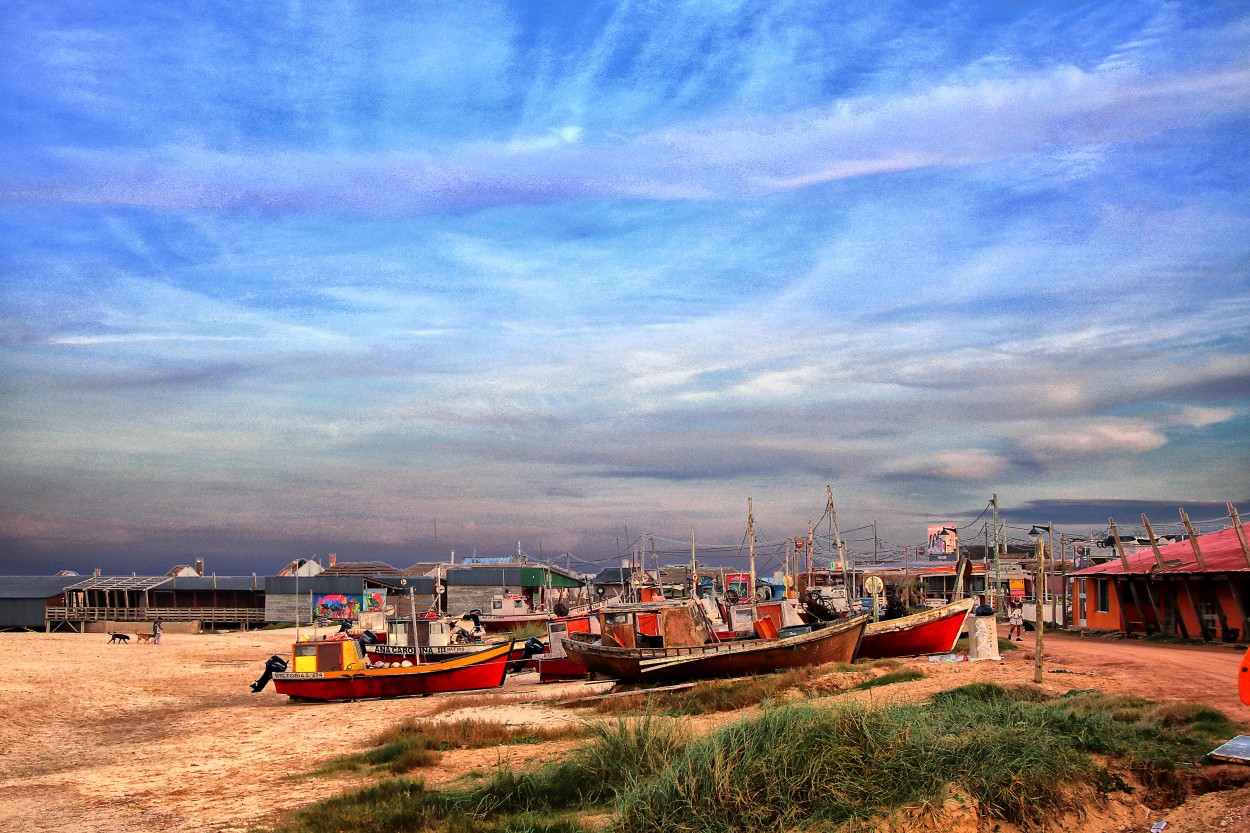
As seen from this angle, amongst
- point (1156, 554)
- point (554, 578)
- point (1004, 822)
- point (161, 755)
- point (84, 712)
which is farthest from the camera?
point (554, 578)

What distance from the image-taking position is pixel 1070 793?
11961 mm

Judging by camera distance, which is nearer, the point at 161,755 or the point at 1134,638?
the point at 161,755

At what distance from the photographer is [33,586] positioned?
7306cm

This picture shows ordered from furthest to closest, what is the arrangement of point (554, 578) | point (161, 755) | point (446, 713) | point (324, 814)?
point (554, 578), point (446, 713), point (161, 755), point (324, 814)

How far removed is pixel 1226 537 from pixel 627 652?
2471 cm

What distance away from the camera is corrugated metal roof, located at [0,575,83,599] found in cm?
7112

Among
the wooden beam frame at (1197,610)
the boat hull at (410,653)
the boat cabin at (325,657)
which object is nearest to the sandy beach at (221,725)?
the boat cabin at (325,657)

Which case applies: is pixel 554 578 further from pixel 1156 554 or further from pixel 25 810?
pixel 25 810

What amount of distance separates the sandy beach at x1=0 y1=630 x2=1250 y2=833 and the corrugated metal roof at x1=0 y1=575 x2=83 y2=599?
Result: 32594 mm

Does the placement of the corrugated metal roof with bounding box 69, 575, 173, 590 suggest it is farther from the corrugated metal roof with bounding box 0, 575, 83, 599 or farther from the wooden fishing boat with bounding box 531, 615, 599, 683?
the wooden fishing boat with bounding box 531, 615, 599, 683

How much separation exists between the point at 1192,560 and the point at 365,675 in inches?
1126

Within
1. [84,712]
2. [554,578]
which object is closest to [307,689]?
[84,712]

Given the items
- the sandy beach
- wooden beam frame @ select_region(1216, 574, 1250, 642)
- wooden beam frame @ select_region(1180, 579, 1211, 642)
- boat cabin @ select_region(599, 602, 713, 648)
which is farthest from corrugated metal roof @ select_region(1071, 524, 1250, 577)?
boat cabin @ select_region(599, 602, 713, 648)

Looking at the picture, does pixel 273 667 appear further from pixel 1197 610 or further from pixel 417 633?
pixel 1197 610
